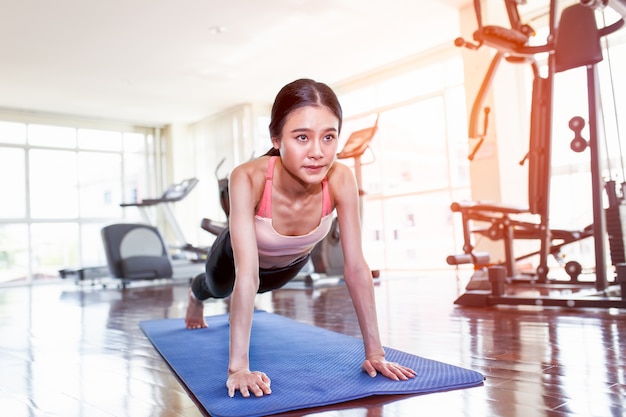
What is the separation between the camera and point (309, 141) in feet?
4.25

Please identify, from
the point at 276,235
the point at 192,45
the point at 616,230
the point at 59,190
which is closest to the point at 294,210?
the point at 276,235

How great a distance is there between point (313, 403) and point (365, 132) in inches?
155

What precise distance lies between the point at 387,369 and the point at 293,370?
27 cm

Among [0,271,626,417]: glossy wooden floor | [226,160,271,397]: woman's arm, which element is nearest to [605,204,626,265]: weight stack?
[0,271,626,417]: glossy wooden floor

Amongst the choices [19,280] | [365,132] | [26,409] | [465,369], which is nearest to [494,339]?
[465,369]

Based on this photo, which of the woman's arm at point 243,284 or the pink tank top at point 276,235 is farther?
the pink tank top at point 276,235

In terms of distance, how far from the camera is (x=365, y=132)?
4898 mm

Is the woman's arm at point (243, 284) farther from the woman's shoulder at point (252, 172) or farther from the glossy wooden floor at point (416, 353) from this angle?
the glossy wooden floor at point (416, 353)

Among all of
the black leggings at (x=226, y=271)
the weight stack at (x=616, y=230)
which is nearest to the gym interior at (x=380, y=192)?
the weight stack at (x=616, y=230)

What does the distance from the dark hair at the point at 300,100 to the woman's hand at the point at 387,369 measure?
632 mm

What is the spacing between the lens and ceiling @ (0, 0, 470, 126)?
220 inches

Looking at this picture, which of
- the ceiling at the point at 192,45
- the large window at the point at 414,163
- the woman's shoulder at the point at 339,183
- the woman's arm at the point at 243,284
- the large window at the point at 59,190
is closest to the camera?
the woman's arm at the point at 243,284

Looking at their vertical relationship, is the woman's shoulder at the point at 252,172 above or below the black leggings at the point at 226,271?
above

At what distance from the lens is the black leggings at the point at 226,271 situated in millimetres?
1822
